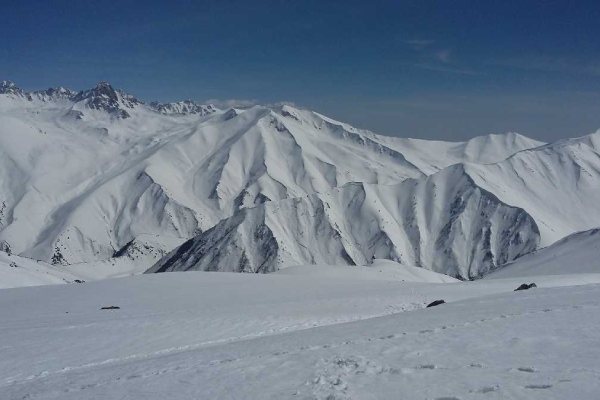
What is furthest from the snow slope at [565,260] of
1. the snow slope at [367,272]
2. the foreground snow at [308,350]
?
the foreground snow at [308,350]

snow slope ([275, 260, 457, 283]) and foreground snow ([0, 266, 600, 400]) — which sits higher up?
snow slope ([275, 260, 457, 283])

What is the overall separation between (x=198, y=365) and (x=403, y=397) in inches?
313

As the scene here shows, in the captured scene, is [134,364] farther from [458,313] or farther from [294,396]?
[458,313]

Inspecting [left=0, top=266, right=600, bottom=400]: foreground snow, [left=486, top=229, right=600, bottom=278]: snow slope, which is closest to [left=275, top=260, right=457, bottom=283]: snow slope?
[left=486, top=229, right=600, bottom=278]: snow slope

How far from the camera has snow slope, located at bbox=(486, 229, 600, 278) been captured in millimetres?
75562

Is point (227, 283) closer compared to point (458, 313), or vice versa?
point (458, 313)

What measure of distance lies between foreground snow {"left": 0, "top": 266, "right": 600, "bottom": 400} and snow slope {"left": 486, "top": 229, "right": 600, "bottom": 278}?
154ft

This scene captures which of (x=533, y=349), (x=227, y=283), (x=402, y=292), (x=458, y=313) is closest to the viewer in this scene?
(x=533, y=349)

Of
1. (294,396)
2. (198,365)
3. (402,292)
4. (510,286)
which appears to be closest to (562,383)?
(294,396)

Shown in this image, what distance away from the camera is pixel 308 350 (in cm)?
1753

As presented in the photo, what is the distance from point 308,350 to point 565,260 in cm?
7603

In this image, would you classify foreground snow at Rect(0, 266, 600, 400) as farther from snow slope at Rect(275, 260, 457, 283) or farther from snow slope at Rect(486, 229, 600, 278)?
snow slope at Rect(486, 229, 600, 278)

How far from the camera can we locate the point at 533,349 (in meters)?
14.4

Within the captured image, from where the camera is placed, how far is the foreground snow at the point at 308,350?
1246cm
